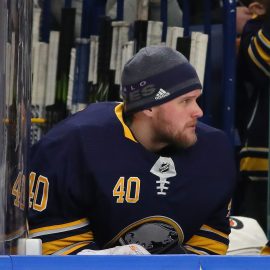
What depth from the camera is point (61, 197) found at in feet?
12.5

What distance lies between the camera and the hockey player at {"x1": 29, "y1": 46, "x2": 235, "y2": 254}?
3.82 m

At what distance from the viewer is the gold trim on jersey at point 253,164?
5695mm

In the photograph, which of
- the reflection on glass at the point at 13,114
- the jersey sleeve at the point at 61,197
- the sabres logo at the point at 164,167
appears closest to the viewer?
the reflection on glass at the point at 13,114

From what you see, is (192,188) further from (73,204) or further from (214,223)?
(73,204)

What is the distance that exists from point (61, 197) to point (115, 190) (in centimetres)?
19

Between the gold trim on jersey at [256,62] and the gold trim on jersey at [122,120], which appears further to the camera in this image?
the gold trim on jersey at [256,62]

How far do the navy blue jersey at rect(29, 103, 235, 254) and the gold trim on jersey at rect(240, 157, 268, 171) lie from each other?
1659 millimetres

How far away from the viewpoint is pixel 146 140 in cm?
396

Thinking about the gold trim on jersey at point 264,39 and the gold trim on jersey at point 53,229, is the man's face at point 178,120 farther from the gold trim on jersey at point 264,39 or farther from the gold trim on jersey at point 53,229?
the gold trim on jersey at point 264,39

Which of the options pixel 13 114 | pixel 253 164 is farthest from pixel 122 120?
pixel 253 164

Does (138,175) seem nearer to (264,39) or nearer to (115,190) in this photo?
(115,190)

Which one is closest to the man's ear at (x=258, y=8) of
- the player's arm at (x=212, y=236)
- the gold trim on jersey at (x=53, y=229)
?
the player's arm at (x=212, y=236)

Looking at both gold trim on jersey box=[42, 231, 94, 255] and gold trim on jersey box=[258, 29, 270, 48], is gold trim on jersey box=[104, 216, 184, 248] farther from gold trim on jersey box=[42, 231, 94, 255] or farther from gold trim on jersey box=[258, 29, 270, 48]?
gold trim on jersey box=[258, 29, 270, 48]

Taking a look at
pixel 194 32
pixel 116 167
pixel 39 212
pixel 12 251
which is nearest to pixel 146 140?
pixel 116 167
